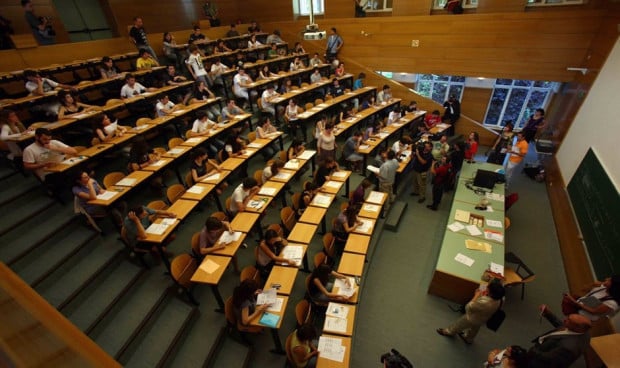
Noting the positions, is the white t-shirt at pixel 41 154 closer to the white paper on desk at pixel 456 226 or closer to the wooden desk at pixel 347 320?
the wooden desk at pixel 347 320

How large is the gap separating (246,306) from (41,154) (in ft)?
15.6

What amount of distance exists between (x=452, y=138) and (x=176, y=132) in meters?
9.95

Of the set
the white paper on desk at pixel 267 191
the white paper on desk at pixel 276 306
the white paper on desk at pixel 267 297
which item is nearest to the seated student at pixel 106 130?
the white paper on desk at pixel 267 191

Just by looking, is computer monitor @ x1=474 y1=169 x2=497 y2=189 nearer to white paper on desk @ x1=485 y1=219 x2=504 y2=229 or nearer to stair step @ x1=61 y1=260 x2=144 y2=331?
white paper on desk @ x1=485 y1=219 x2=504 y2=229

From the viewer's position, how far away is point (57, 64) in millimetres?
8086

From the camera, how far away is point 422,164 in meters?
7.55

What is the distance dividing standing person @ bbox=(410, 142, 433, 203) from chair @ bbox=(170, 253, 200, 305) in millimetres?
5968

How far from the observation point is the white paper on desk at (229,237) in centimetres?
486

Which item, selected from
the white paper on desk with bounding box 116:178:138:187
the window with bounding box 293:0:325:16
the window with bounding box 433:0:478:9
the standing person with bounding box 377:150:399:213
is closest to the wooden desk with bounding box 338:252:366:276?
the standing person with bounding box 377:150:399:213

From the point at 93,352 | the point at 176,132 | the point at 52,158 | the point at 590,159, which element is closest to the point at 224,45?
the point at 176,132

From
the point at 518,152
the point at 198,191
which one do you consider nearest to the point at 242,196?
the point at 198,191

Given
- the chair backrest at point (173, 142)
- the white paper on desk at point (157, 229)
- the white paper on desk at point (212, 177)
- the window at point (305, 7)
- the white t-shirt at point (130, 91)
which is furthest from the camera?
the window at point (305, 7)

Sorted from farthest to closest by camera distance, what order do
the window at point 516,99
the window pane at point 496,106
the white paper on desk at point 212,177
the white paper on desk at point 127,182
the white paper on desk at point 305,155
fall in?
1. the window pane at point 496,106
2. the window at point 516,99
3. the white paper on desk at point 305,155
4. the white paper on desk at point 212,177
5. the white paper on desk at point 127,182

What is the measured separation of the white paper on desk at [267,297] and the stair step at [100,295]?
2223 mm
